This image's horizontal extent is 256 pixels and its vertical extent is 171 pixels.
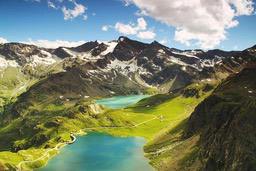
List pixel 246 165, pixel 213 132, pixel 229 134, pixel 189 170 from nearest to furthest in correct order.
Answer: pixel 246 165 → pixel 229 134 → pixel 189 170 → pixel 213 132

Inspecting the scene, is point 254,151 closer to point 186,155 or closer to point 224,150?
point 224,150

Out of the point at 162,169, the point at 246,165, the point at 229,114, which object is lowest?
the point at 162,169

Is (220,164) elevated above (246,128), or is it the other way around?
(246,128)

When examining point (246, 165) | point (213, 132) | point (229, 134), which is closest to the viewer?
point (246, 165)

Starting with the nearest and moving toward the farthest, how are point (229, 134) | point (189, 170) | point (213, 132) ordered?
point (229, 134)
point (189, 170)
point (213, 132)

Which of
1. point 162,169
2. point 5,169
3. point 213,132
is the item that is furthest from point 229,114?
point 5,169

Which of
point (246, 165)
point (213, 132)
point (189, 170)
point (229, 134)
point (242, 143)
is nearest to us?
point (246, 165)

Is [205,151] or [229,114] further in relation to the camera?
[229,114]

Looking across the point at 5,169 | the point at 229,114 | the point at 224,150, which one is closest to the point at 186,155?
the point at 229,114

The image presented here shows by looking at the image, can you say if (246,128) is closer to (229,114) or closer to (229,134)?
(229,134)
